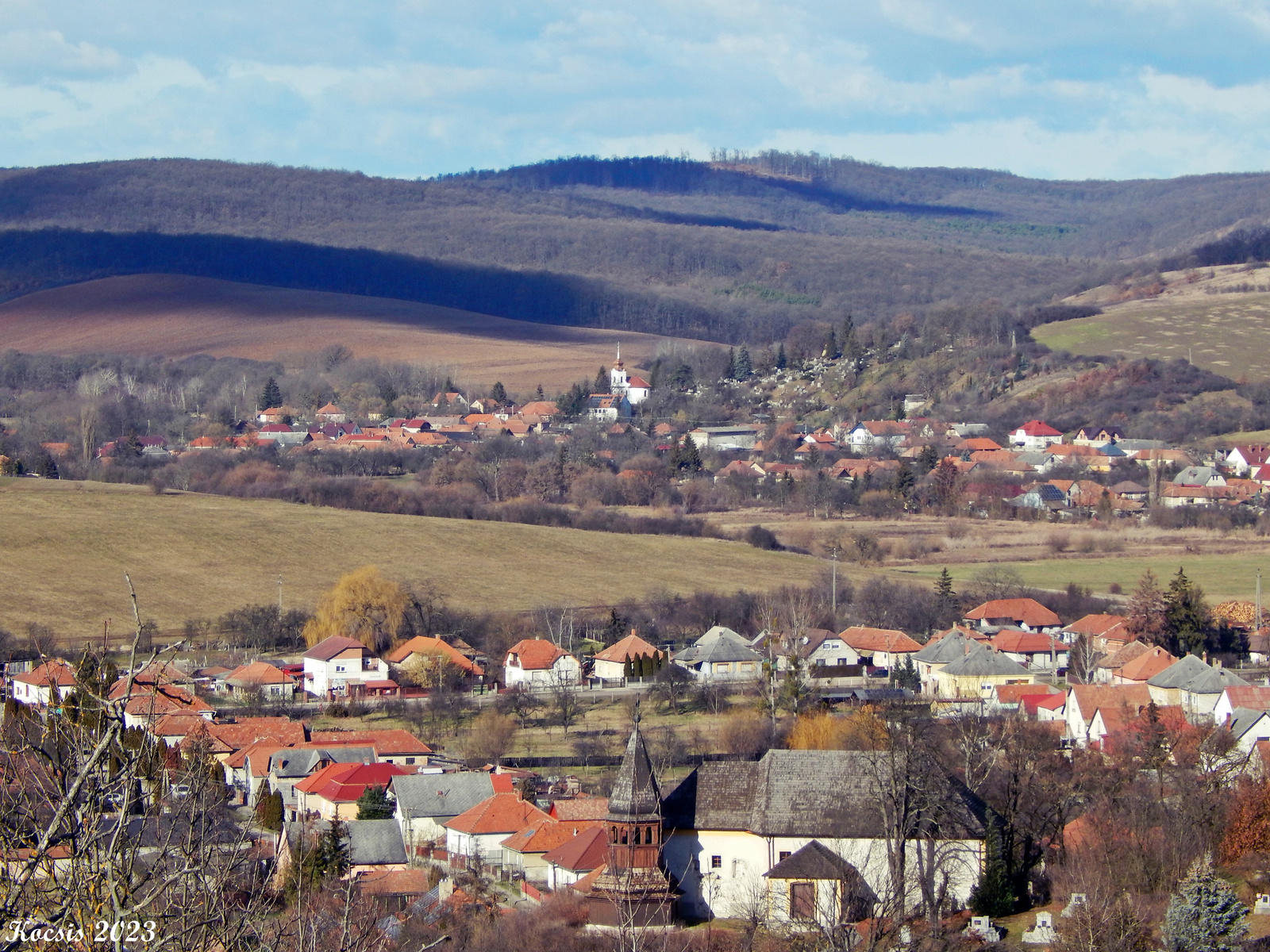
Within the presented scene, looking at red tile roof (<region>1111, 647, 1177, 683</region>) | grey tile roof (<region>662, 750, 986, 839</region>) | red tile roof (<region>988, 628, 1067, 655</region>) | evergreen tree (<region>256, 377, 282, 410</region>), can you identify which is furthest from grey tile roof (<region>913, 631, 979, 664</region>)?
evergreen tree (<region>256, 377, 282, 410</region>)

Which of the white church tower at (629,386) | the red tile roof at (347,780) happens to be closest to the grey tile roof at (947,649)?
the red tile roof at (347,780)

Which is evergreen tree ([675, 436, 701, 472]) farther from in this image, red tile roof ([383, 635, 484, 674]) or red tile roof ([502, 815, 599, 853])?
red tile roof ([502, 815, 599, 853])

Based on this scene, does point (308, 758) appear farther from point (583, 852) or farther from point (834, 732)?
point (834, 732)

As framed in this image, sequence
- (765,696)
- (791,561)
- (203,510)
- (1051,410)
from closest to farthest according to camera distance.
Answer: (765,696) → (791,561) → (203,510) → (1051,410)

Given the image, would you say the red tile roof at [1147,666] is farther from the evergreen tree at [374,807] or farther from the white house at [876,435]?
the white house at [876,435]

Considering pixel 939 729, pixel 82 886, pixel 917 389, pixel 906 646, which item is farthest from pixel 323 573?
pixel 917 389

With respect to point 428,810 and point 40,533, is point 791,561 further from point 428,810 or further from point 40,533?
point 428,810

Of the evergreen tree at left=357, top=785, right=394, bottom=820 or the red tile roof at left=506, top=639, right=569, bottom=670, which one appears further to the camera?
the red tile roof at left=506, top=639, right=569, bottom=670
